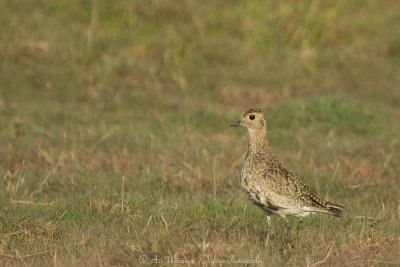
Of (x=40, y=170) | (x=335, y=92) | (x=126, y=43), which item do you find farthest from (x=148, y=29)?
(x=40, y=170)

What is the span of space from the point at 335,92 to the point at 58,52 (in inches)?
222

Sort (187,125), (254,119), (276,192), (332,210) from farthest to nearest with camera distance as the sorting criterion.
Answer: (187,125) < (254,119) < (332,210) < (276,192)

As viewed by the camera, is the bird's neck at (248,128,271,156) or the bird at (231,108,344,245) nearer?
the bird at (231,108,344,245)

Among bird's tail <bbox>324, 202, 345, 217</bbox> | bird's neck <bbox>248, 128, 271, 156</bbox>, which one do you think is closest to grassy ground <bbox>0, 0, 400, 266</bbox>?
bird's tail <bbox>324, 202, 345, 217</bbox>

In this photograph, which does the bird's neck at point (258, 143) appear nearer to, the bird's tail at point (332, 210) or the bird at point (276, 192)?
the bird at point (276, 192)

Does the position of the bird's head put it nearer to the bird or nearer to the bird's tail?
the bird

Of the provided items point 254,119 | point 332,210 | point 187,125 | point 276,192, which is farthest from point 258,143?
point 187,125

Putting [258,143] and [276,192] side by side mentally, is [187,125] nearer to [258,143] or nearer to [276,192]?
[258,143]

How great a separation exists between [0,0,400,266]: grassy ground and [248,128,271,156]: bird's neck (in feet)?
2.33

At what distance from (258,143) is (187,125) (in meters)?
4.21

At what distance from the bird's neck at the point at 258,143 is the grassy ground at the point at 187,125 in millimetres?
711

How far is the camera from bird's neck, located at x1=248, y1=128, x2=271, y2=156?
7.06m

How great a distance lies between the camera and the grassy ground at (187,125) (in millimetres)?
6383

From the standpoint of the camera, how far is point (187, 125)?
11.2 metres
